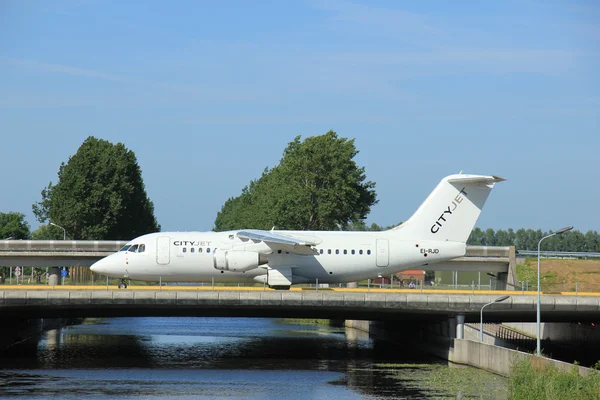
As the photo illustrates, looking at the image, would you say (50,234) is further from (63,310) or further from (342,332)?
(63,310)

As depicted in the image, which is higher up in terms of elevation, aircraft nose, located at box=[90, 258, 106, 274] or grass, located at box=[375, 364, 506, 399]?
aircraft nose, located at box=[90, 258, 106, 274]

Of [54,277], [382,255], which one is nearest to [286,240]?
[382,255]

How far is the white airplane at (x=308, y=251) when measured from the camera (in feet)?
208

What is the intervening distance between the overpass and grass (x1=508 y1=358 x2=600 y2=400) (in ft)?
57.3

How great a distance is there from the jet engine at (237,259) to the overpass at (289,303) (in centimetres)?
206

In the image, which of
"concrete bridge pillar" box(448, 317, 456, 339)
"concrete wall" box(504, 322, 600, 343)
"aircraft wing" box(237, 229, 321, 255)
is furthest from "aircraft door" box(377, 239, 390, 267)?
"concrete wall" box(504, 322, 600, 343)

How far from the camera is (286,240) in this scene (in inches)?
2403

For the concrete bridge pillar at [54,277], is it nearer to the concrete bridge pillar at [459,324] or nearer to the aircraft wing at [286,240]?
the aircraft wing at [286,240]

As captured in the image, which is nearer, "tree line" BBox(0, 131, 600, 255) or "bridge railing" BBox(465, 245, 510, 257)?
"bridge railing" BBox(465, 245, 510, 257)

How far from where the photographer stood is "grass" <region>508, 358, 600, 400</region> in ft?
130

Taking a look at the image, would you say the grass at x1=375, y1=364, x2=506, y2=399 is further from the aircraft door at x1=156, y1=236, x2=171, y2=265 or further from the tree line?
the tree line

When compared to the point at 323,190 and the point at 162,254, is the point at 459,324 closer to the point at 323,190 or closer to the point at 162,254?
the point at 162,254

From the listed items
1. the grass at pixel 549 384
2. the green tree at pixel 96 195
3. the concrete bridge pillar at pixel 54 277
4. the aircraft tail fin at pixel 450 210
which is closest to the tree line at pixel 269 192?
the green tree at pixel 96 195

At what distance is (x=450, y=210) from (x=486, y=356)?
12.2m
